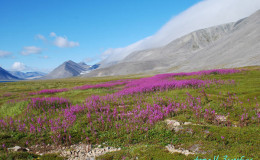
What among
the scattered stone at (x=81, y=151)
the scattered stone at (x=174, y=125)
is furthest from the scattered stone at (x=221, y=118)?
the scattered stone at (x=81, y=151)

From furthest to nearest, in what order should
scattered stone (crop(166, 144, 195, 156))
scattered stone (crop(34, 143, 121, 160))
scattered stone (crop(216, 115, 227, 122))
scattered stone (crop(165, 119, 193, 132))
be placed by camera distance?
scattered stone (crop(216, 115, 227, 122))
scattered stone (crop(165, 119, 193, 132))
scattered stone (crop(34, 143, 121, 160))
scattered stone (crop(166, 144, 195, 156))

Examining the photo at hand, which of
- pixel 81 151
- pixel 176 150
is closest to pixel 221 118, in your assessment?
pixel 176 150

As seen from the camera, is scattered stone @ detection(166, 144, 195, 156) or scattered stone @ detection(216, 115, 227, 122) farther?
scattered stone @ detection(216, 115, 227, 122)

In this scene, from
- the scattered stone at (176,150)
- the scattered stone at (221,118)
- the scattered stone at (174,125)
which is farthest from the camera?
the scattered stone at (221,118)

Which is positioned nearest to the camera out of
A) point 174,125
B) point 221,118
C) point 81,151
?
point 81,151

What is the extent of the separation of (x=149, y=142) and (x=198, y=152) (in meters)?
2.63

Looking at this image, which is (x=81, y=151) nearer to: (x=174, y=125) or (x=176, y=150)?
(x=176, y=150)

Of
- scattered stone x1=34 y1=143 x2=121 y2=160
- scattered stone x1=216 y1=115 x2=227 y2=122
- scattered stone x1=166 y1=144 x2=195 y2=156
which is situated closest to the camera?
scattered stone x1=166 y1=144 x2=195 y2=156

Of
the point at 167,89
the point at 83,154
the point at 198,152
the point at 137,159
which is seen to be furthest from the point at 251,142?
the point at 167,89

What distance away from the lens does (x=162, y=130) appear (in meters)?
9.45

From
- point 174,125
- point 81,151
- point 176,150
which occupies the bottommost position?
point 81,151

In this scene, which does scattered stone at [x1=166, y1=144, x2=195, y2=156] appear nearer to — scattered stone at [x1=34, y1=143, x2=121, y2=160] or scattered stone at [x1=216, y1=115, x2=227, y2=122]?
scattered stone at [x1=34, y1=143, x2=121, y2=160]

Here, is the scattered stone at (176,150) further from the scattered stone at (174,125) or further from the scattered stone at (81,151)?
the scattered stone at (81,151)

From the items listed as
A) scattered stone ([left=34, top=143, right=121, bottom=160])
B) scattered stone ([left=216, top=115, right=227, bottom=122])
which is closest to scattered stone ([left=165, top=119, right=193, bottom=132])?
scattered stone ([left=216, top=115, right=227, bottom=122])
